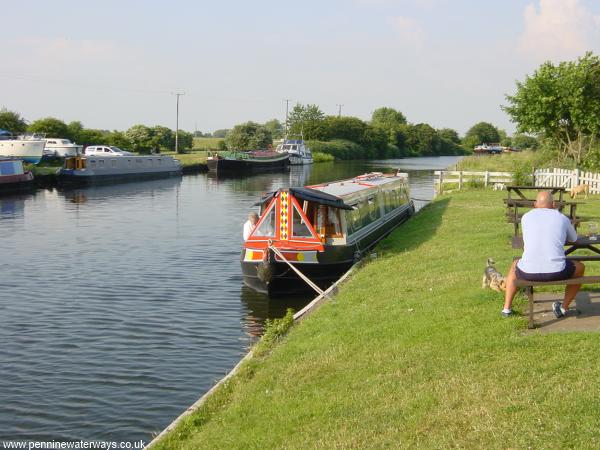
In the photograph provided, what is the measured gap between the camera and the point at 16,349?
12672 mm

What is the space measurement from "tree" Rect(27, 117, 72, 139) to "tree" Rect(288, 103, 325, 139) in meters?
53.9

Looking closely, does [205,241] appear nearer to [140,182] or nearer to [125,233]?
[125,233]

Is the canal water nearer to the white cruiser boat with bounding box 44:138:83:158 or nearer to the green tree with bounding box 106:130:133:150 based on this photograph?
the white cruiser boat with bounding box 44:138:83:158

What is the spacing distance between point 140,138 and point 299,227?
75.7 metres

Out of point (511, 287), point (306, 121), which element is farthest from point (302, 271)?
point (306, 121)

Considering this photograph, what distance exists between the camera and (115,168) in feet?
185

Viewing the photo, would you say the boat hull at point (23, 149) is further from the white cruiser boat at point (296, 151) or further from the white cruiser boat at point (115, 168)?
the white cruiser boat at point (296, 151)

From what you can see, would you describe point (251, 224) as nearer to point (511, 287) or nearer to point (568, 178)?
point (511, 287)

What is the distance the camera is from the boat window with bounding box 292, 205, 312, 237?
1686 centimetres

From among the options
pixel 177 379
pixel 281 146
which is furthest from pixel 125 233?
pixel 281 146

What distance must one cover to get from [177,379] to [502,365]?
548cm

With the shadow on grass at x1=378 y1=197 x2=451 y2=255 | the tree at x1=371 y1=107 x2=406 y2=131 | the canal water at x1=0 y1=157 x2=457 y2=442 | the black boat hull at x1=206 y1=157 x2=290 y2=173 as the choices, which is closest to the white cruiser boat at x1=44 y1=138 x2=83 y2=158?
the black boat hull at x1=206 y1=157 x2=290 y2=173

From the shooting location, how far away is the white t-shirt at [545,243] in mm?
8203

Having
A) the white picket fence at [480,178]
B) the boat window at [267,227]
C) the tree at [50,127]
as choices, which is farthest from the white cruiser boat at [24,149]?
the boat window at [267,227]
